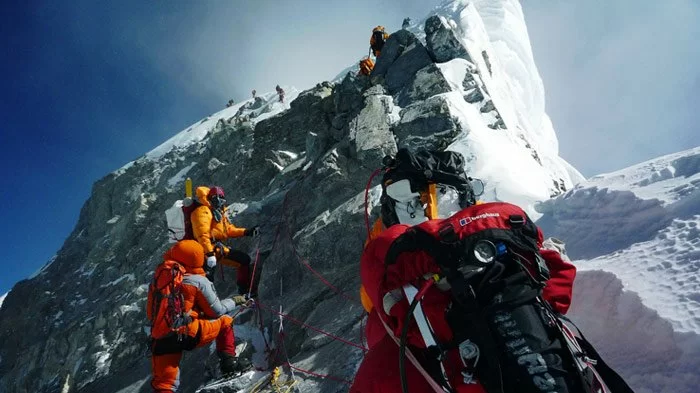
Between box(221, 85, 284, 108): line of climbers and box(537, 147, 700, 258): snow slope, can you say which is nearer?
box(537, 147, 700, 258): snow slope

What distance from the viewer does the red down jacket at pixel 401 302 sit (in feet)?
5.39

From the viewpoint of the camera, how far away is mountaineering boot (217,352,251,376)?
4.92 metres

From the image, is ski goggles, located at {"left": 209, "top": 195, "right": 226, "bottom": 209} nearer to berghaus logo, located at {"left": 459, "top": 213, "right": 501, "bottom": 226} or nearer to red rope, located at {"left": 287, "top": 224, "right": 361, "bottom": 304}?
red rope, located at {"left": 287, "top": 224, "right": 361, "bottom": 304}

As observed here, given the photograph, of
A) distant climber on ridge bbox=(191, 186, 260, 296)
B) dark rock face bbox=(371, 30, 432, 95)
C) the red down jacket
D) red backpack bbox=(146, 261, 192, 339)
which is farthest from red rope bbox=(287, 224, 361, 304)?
dark rock face bbox=(371, 30, 432, 95)

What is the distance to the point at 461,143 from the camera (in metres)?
7.46

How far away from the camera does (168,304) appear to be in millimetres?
4656

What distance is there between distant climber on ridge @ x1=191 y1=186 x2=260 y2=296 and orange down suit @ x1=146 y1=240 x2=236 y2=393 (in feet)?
3.61

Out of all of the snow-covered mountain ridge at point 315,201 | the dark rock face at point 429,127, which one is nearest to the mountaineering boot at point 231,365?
the snow-covered mountain ridge at point 315,201

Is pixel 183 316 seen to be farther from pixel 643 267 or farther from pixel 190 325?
pixel 643 267

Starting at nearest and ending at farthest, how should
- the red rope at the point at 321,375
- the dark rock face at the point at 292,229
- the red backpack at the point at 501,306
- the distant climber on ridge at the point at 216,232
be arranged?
the red backpack at the point at 501,306 < the red rope at the point at 321,375 < the dark rock face at the point at 292,229 < the distant climber on ridge at the point at 216,232

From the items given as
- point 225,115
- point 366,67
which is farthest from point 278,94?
point 366,67

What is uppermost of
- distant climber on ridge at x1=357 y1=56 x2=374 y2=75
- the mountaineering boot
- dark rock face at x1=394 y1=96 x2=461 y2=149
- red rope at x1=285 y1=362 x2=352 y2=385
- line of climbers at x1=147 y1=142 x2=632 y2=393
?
distant climber on ridge at x1=357 y1=56 x2=374 y2=75

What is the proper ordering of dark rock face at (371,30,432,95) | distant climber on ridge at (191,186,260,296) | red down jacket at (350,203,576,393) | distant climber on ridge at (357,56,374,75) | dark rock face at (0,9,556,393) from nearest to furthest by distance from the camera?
red down jacket at (350,203,576,393) < dark rock face at (0,9,556,393) < distant climber on ridge at (191,186,260,296) < dark rock face at (371,30,432,95) < distant climber on ridge at (357,56,374,75)

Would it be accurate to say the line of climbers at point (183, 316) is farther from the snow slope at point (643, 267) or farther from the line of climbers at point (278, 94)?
the line of climbers at point (278, 94)
